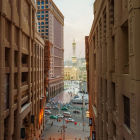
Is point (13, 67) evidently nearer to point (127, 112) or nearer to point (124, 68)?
point (124, 68)

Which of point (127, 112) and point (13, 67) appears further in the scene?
point (13, 67)

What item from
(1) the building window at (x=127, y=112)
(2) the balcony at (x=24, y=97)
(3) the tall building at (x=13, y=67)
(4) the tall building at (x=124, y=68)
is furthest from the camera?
(2) the balcony at (x=24, y=97)

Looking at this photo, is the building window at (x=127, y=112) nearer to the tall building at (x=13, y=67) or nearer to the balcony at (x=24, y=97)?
the tall building at (x=13, y=67)

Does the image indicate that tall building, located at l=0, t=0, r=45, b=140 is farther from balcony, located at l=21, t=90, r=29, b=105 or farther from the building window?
the building window

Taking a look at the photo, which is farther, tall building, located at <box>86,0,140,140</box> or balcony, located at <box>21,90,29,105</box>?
balcony, located at <box>21,90,29,105</box>

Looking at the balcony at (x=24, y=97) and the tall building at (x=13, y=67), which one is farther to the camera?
the balcony at (x=24, y=97)

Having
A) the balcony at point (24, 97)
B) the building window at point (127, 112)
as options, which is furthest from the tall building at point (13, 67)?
the building window at point (127, 112)

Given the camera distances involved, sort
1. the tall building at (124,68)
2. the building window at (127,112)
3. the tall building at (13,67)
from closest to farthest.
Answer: the tall building at (124,68) → the building window at (127,112) → the tall building at (13,67)

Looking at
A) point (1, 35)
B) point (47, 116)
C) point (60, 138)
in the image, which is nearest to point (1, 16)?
point (1, 35)

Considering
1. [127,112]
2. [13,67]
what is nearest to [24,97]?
[13,67]

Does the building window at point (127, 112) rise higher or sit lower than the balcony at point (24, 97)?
higher

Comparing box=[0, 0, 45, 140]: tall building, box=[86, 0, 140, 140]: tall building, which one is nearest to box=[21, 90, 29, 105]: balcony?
box=[0, 0, 45, 140]: tall building

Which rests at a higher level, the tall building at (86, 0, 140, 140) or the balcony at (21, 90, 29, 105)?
the tall building at (86, 0, 140, 140)

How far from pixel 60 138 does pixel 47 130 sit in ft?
24.6
